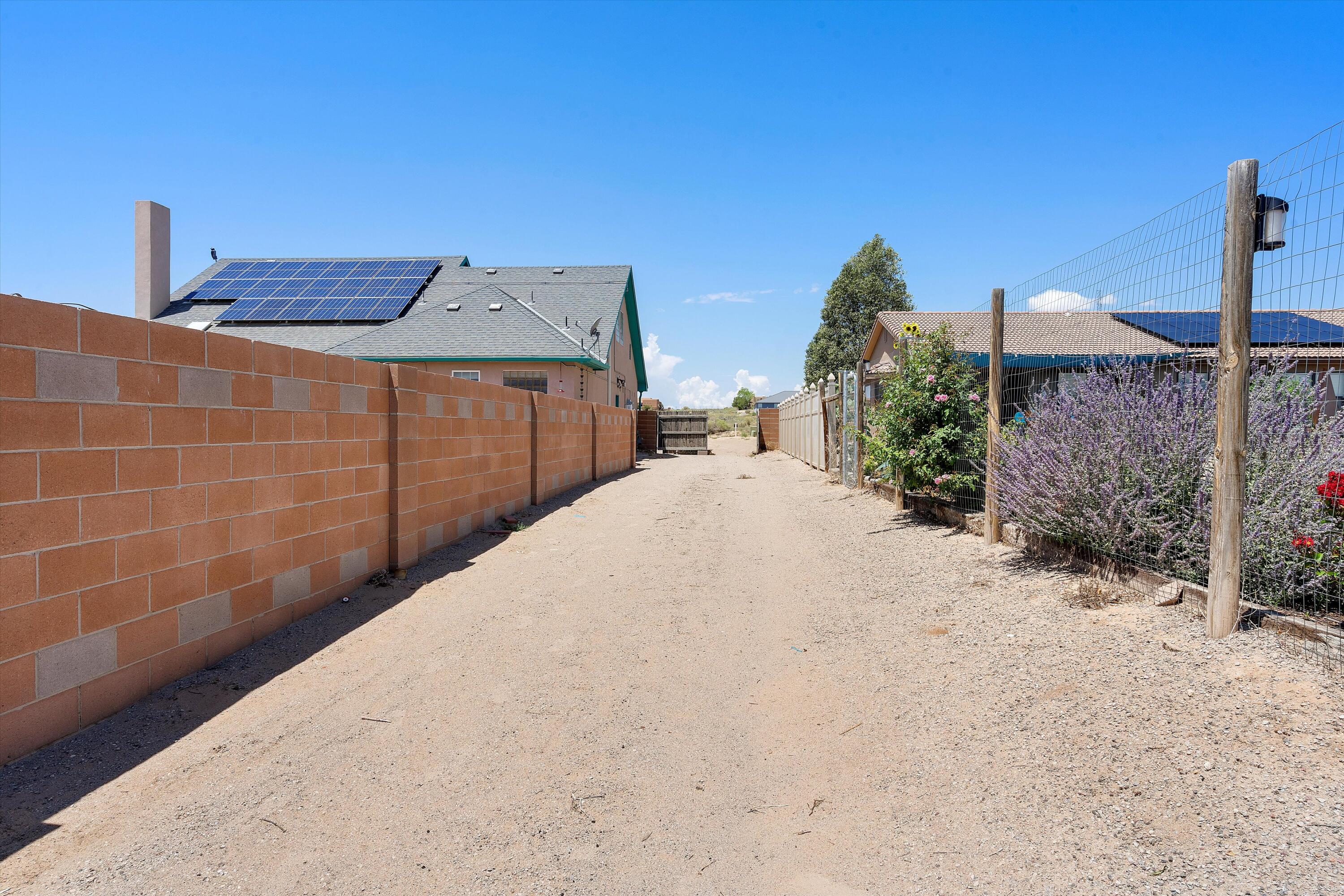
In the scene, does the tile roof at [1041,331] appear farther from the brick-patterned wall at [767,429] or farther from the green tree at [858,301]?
the green tree at [858,301]

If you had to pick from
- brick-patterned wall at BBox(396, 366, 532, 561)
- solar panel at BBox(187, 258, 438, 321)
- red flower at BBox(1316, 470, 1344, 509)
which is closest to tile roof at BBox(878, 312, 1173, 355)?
brick-patterned wall at BBox(396, 366, 532, 561)

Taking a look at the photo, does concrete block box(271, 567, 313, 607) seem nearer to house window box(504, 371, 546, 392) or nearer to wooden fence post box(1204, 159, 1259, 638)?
wooden fence post box(1204, 159, 1259, 638)

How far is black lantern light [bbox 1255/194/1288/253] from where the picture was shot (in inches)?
165

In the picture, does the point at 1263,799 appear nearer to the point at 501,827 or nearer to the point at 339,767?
the point at 501,827

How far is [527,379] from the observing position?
71.1 feet

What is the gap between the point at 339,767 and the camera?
11.1 ft

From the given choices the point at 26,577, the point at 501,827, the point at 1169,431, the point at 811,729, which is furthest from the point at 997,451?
the point at 26,577

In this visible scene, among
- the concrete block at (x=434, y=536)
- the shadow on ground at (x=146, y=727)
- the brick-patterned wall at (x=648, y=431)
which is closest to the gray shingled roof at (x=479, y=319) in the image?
the brick-patterned wall at (x=648, y=431)

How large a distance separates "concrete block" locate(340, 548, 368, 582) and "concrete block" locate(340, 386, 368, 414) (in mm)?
1207

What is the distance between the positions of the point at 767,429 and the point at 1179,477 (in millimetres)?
30747

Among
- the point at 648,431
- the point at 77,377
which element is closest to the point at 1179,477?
the point at 77,377

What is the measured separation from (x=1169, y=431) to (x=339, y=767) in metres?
5.65

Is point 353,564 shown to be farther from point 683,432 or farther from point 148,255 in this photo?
point 683,432

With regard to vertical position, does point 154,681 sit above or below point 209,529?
below
